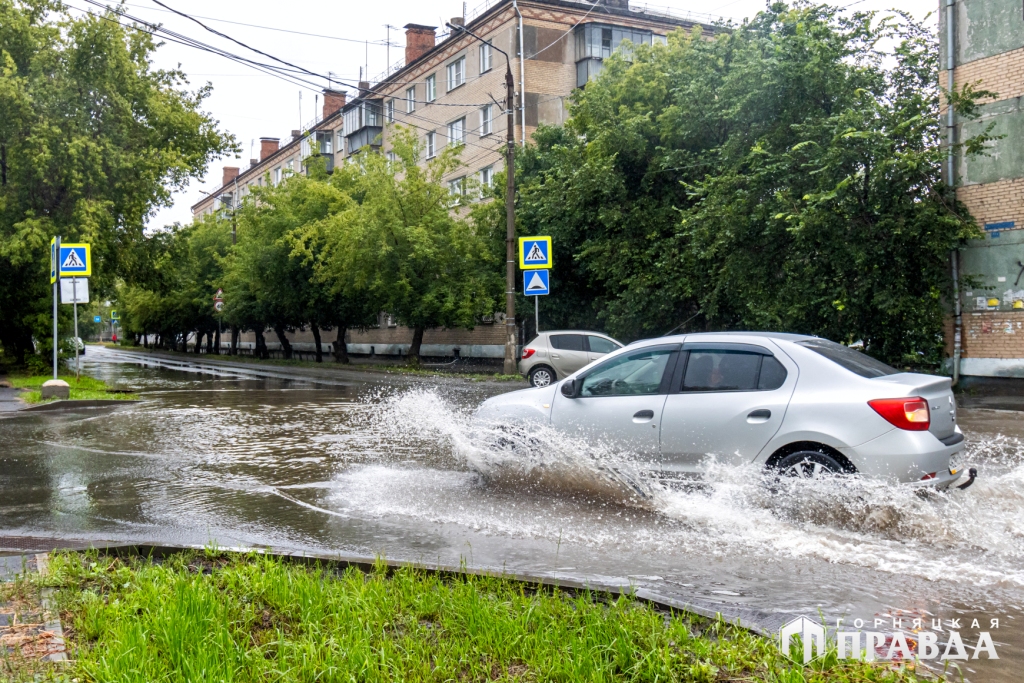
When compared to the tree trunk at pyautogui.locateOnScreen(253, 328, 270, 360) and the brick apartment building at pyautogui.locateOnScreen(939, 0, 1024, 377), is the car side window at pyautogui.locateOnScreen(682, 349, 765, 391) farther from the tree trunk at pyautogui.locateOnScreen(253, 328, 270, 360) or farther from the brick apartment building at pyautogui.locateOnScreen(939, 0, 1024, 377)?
the tree trunk at pyautogui.locateOnScreen(253, 328, 270, 360)

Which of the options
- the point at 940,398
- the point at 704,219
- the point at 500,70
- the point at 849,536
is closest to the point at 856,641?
the point at 849,536

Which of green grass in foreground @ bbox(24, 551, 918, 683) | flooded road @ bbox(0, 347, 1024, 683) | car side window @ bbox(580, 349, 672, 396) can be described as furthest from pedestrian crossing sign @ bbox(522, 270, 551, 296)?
green grass in foreground @ bbox(24, 551, 918, 683)

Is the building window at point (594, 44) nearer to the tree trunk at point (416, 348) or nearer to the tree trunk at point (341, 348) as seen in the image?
the tree trunk at point (416, 348)

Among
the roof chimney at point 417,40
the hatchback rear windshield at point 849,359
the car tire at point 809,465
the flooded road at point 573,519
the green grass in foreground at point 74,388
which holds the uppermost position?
the roof chimney at point 417,40

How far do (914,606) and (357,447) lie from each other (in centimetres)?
757

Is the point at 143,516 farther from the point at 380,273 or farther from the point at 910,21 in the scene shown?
the point at 380,273

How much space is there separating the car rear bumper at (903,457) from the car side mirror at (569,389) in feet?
7.92

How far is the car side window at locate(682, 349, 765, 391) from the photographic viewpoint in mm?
6867

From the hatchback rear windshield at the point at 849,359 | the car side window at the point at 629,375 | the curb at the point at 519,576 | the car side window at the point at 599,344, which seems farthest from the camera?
the car side window at the point at 599,344

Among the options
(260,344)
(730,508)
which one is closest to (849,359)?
(730,508)

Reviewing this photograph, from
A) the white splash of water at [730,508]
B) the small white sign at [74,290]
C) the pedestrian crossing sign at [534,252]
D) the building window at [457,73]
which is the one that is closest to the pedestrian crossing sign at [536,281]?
the pedestrian crossing sign at [534,252]

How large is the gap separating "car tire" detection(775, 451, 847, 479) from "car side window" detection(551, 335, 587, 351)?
15.9 meters

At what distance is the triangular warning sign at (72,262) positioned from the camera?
1781 cm

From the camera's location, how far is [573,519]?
6.77 metres
